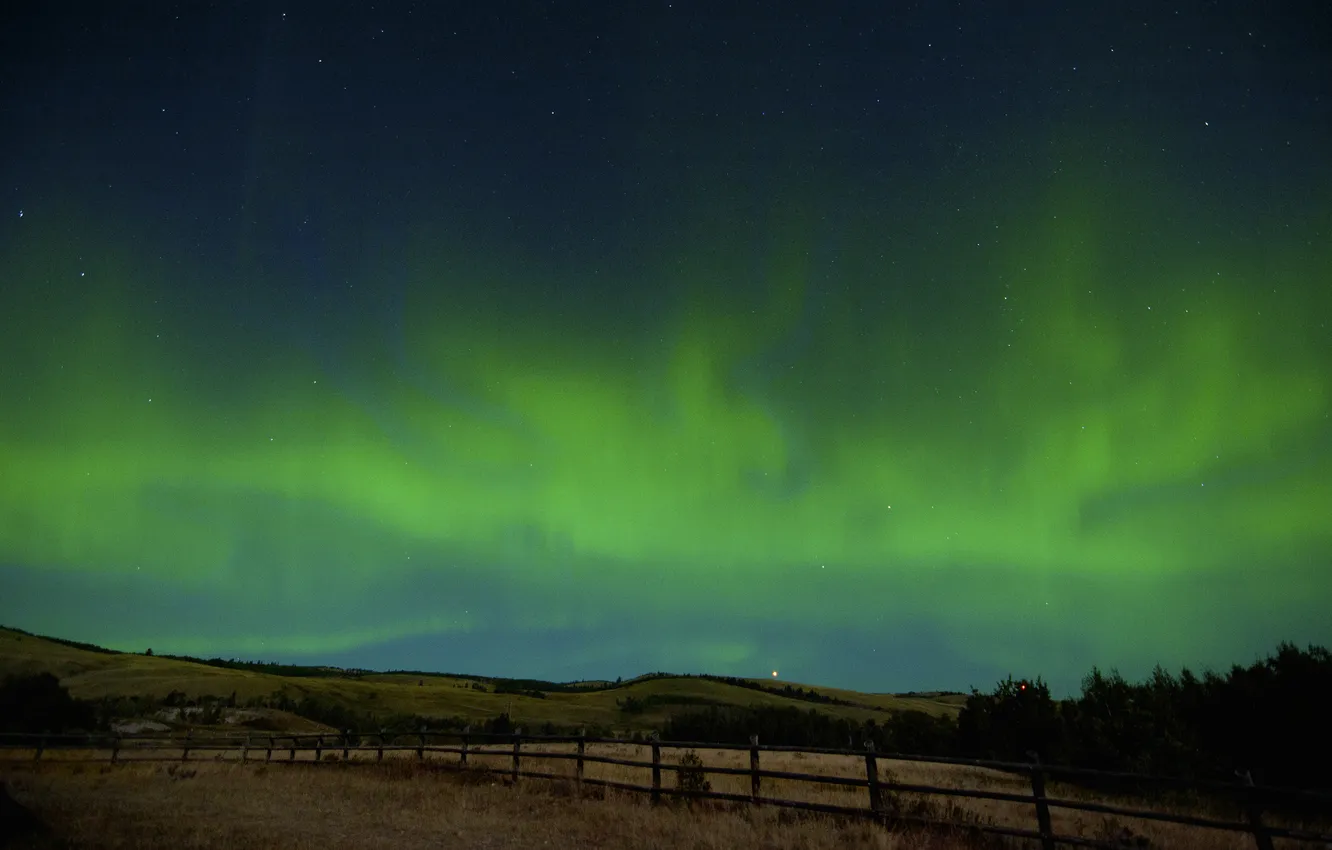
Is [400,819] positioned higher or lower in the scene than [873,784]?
lower

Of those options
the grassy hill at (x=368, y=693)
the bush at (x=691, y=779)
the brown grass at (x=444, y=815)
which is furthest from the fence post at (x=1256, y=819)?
the grassy hill at (x=368, y=693)

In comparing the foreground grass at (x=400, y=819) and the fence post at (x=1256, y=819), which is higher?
the fence post at (x=1256, y=819)

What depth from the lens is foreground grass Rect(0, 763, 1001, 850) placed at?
40.3 ft

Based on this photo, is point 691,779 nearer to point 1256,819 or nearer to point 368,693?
point 1256,819

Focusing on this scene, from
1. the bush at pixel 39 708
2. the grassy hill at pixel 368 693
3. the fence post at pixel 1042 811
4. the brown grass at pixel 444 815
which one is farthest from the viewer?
the grassy hill at pixel 368 693

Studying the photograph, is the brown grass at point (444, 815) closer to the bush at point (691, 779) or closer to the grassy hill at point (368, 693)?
the bush at point (691, 779)

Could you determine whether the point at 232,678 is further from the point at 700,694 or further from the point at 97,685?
the point at 700,694

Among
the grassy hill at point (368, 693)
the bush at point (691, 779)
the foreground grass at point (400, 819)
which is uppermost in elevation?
the grassy hill at point (368, 693)

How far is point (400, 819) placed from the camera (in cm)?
1515

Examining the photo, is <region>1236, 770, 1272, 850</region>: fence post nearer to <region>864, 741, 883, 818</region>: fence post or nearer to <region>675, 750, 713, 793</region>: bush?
<region>864, 741, 883, 818</region>: fence post

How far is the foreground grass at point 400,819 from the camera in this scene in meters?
12.3

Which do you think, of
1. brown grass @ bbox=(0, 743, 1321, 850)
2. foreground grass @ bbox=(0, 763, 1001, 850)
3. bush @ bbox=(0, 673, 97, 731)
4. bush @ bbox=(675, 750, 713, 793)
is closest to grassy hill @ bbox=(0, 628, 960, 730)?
bush @ bbox=(0, 673, 97, 731)

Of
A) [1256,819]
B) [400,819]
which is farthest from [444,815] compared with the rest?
[1256,819]

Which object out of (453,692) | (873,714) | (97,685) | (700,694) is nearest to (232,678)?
(97,685)
